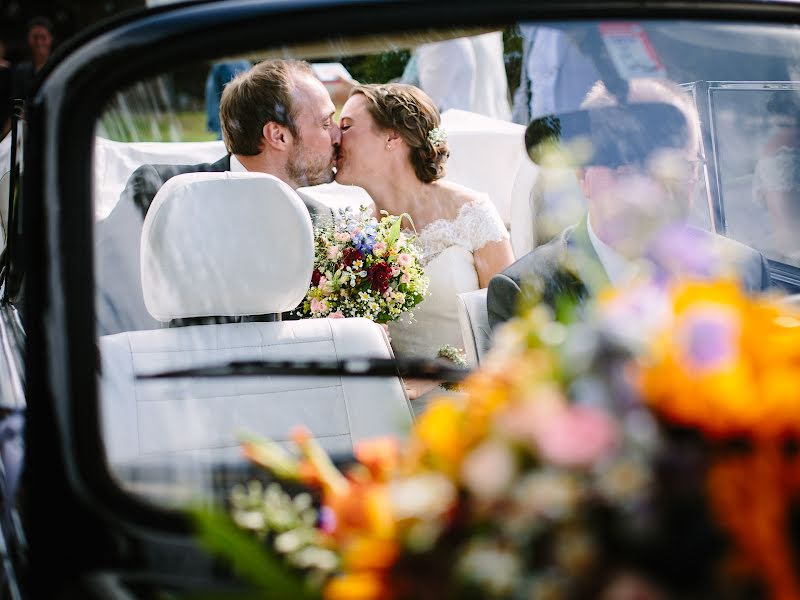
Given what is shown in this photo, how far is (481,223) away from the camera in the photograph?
11.1 feet

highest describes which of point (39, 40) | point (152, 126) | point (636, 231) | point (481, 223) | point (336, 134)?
point (39, 40)

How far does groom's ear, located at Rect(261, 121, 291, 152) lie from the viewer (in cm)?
261

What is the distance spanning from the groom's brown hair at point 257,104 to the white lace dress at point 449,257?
77cm

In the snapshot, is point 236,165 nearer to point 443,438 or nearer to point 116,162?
point 116,162

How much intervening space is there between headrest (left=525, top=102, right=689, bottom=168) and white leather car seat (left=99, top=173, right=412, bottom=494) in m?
0.49

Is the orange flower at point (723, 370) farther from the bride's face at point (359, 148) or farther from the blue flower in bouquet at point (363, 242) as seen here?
the blue flower in bouquet at point (363, 242)

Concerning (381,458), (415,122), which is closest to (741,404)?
(381,458)

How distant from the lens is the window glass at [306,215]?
4.09 ft

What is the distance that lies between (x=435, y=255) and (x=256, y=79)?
160 cm

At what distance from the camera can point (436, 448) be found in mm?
812

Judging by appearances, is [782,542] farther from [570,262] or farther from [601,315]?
[570,262]

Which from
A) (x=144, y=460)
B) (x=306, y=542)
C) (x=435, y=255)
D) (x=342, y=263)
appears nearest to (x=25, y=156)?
(x=144, y=460)

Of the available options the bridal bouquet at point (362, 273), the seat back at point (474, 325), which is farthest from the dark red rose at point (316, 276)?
the seat back at point (474, 325)

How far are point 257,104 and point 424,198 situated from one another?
1.16 m
